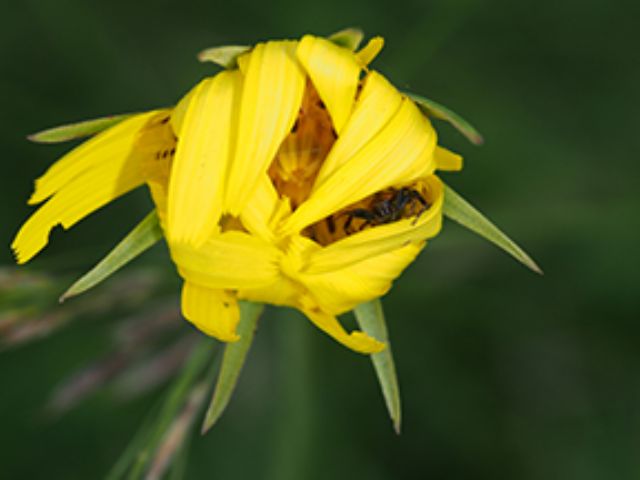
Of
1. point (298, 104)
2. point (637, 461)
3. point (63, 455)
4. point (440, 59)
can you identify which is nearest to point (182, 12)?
point (440, 59)

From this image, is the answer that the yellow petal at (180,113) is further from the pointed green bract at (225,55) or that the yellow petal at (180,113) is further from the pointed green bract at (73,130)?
the pointed green bract at (73,130)

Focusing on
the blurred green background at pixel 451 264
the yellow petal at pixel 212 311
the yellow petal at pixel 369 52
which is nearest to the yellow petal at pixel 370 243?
the yellow petal at pixel 212 311

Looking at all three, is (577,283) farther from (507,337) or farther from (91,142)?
(91,142)

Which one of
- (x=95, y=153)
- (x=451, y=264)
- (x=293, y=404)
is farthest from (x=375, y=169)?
(x=451, y=264)

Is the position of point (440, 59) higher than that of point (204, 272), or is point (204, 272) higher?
point (204, 272)

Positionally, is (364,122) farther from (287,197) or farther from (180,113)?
(180,113)
